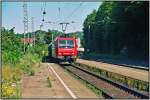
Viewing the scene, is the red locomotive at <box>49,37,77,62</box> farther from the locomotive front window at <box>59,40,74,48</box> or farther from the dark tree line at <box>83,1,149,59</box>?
the dark tree line at <box>83,1,149,59</box>

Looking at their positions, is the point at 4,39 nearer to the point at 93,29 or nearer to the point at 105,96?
the point at 105,96

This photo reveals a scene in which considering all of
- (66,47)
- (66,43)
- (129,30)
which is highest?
(129,30)

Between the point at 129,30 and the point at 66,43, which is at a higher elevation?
the point at 129,30

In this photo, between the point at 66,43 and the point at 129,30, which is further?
the point at 129,30

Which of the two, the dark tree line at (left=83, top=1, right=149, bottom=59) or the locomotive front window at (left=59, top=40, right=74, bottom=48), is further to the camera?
the dark tree line at (left=83, top=1, right=149, bottom=59)

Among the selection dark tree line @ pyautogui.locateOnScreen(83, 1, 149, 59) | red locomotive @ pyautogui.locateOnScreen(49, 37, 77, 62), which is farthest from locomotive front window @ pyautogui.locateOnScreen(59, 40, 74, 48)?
dark tree line @ pyautogui.locateOnScreen(83, 1, 149, 59)

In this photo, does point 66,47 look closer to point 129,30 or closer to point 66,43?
point 66,43

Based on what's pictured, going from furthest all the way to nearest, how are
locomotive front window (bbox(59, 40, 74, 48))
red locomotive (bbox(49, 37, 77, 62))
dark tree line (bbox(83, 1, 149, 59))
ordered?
dark tree line (bbox(83, 1, 149, 59))
locomotive front window (bbox(59, 40, 74, 48))
red locomotive (bbox(49, 37, 77, 62))

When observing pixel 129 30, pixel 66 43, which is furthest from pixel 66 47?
pixel 129 30

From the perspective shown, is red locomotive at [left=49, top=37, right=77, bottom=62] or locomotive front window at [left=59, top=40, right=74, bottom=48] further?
locomotive front window at [left=59, top=40, right=74, bottom=48]

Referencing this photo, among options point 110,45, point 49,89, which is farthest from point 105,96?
point 110,45

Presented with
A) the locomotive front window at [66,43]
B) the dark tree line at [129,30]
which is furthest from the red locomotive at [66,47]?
the dark tree line at [129,30]

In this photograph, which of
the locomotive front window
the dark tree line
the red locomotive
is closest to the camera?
the red locomotive

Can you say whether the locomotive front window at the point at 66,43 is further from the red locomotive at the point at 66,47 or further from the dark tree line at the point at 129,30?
the dark tree line at the point at 129,30
